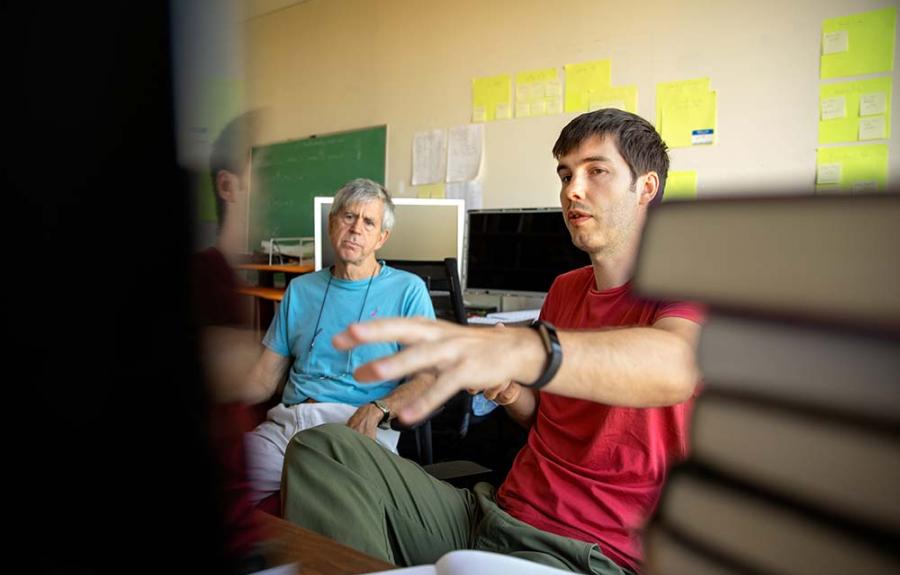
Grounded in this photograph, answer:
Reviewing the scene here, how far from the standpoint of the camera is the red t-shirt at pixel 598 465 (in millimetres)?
1007

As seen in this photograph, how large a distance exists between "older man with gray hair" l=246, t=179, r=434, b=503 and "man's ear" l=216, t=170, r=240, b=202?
1.43 m

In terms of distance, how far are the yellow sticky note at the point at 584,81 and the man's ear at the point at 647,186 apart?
2.04m

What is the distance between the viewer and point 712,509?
227 mm

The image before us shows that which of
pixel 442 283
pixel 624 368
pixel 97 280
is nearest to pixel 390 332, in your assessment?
pixel 97 280

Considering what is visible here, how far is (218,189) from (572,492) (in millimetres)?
938

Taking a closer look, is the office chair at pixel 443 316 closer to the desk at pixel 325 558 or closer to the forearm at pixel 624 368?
the desk at pixel 325 558

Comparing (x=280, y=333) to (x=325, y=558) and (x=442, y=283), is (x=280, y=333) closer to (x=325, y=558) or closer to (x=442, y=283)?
(x=442, y=283)

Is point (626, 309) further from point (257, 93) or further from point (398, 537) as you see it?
point (257, 93)

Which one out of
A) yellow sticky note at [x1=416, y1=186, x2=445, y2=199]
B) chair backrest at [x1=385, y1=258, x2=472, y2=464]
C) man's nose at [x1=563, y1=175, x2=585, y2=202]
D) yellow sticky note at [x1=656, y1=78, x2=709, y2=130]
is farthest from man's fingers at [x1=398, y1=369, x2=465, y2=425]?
yellow sticky note at [x1=416, y1=186, x2=445, y2=199]

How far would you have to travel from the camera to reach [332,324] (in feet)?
6.41

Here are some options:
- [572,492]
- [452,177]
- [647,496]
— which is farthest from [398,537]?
[452,177]

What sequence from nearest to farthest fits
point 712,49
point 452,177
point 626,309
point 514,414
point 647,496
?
point 647,496 < point 626,309 < point 514,414 < point 712,49 < point 452,177

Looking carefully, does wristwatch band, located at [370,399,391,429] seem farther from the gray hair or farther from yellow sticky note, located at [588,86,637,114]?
yellow sticky note, located at [588,86,637,114]

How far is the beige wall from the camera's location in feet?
8.49
